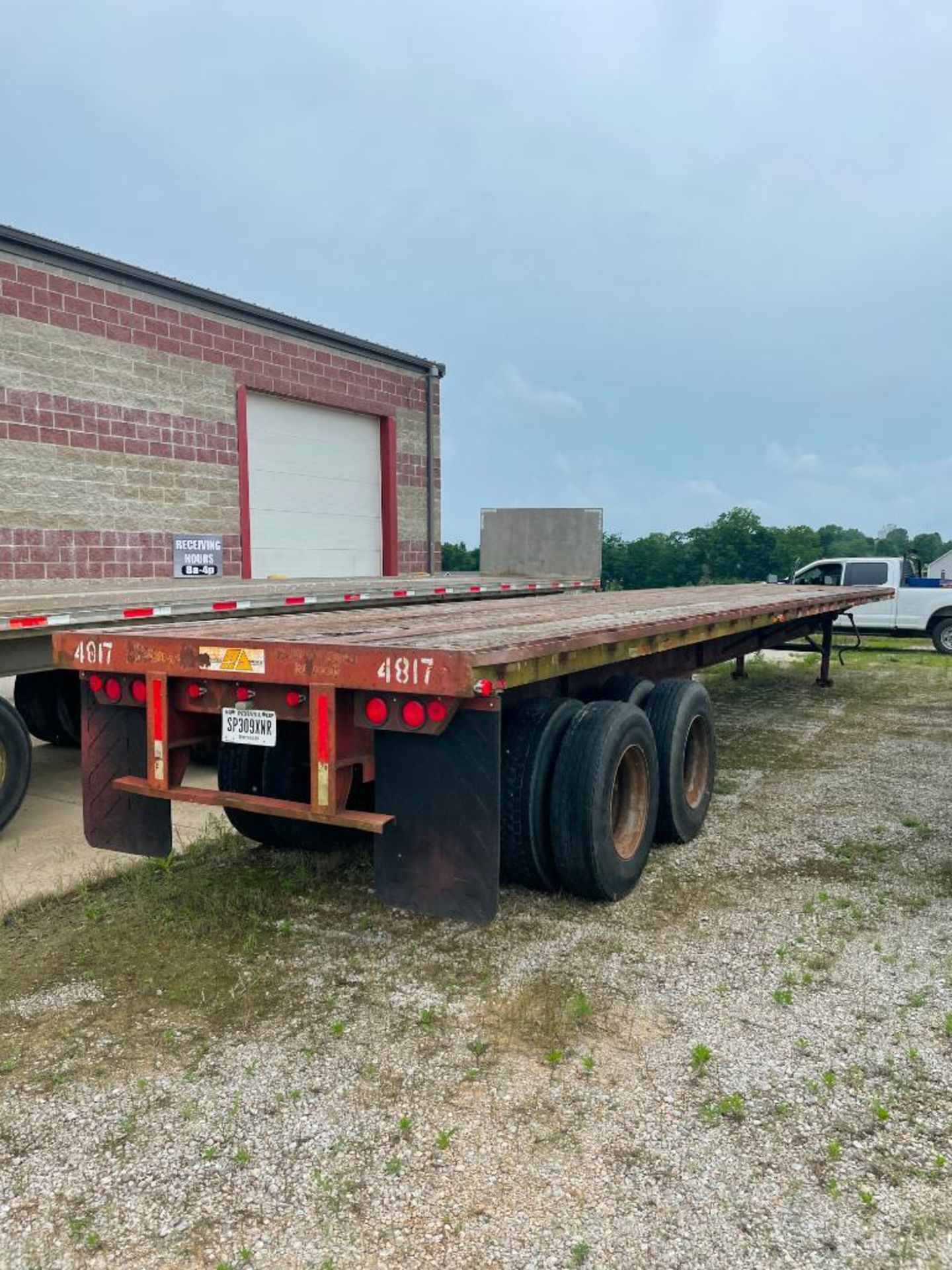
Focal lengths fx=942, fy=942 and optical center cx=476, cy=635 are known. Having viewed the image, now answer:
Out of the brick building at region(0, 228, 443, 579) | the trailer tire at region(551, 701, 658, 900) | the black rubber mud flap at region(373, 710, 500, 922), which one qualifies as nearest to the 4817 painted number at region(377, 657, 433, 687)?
the black rubber mud flap at region(373, 710, 500, 922)

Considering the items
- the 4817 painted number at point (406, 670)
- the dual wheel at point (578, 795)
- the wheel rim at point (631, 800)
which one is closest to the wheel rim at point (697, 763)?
the dual wheel at point (578, 795)

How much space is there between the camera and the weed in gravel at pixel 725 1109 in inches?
114

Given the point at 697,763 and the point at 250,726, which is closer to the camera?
the point at 250,726

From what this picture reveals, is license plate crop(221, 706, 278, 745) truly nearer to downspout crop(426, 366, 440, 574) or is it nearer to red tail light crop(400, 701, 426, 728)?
red tail light crop(400, 701, 426, 728)

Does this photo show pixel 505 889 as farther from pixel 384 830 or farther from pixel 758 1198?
pixel 758 1198

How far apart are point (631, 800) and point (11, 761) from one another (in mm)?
3692

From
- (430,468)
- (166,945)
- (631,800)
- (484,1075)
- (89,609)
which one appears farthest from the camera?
(430,468)

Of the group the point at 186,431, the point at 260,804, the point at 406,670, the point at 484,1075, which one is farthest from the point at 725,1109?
the point at 186,431

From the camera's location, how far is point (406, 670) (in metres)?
3.44

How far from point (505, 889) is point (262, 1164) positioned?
2222 millimetres

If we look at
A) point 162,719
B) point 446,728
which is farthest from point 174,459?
point 446,728

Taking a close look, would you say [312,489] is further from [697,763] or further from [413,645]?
[413,645]

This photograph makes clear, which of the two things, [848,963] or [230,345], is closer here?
[848,963]

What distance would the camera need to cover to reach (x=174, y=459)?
12.5 metres
